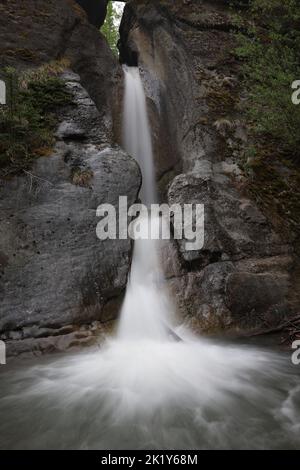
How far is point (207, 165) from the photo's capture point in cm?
834

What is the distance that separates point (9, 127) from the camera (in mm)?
6930

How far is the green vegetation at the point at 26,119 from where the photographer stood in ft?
22.3

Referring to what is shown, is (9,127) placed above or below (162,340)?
above

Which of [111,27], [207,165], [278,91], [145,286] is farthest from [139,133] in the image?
[111,27]

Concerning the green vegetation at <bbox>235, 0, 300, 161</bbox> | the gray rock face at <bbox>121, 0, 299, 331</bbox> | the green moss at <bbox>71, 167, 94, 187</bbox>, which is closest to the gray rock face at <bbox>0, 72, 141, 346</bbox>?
the green moss at <bbox>71, 167, 94, 187</bbox>

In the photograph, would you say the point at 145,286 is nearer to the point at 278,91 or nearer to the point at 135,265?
the point at 135,265

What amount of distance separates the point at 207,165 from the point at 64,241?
3.93m

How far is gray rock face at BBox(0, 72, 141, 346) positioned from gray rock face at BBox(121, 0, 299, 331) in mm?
1413

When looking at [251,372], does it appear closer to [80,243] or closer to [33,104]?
[80,243]

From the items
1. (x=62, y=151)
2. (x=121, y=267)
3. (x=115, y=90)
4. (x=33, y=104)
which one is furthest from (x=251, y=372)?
(x=115, y=90)

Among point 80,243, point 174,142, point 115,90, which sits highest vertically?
point 115,90

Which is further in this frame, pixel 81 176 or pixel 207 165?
pixel 207 165
